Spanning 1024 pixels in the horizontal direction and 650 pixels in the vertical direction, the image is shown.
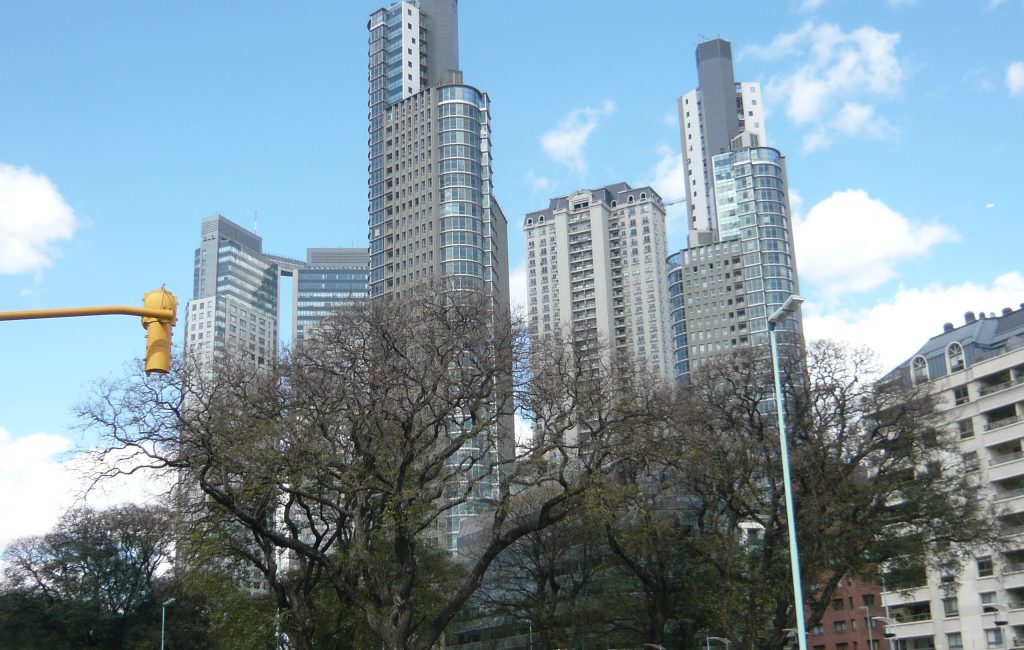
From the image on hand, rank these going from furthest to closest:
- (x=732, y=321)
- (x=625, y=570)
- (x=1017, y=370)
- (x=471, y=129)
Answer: (x=732, y=321) < (x=471, y=129) < (x=1017, y=370) < (x=625, y=570)

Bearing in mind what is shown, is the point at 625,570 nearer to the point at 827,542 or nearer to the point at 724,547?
the point at 724,547

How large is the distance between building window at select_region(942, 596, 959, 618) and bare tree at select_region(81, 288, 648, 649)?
195 feet

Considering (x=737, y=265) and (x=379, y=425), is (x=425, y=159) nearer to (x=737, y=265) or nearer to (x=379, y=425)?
(x=737, y=265)

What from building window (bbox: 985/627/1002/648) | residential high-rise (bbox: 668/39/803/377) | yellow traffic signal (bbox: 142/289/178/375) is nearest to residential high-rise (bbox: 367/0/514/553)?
residential high-rise (bbox: 668/39/803/377)

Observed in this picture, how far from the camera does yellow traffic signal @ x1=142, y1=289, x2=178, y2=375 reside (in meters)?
11.7

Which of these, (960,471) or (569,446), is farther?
(960,471)

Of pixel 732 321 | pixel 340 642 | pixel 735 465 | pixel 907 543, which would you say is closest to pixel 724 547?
pixel 735 465

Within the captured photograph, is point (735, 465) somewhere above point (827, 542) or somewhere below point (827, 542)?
above

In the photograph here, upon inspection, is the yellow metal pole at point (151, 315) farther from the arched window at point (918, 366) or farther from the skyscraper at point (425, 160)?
the skyscraper at point (425, 160)

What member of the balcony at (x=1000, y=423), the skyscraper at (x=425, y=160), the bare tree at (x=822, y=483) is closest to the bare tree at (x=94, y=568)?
the bare tree at (x=822, y=483)

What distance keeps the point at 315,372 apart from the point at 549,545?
24.3m

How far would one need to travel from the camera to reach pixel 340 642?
152 ft

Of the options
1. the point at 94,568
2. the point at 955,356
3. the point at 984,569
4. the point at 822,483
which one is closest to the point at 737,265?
the point at 955,356

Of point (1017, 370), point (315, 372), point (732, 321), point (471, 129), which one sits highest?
point (471, 129)
